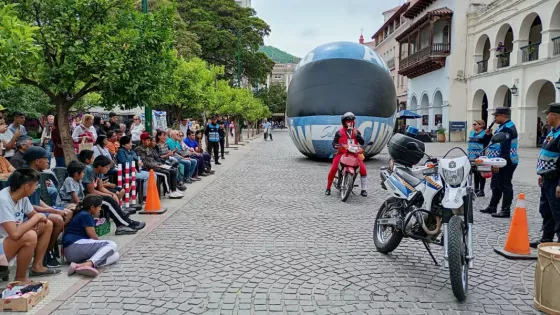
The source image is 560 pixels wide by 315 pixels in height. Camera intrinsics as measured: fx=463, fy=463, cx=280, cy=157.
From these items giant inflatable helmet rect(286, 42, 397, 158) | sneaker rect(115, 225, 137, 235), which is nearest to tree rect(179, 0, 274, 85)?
giant inflatable helmet rect(286, 42, 397, 158)

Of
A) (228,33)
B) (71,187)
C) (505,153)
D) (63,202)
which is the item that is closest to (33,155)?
(71,187)

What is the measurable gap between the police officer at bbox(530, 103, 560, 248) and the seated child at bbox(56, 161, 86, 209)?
596 centimetres

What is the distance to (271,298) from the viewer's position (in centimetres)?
447

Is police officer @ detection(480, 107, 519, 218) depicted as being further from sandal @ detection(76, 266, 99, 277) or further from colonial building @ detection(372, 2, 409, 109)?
A: colonial building @ detection(372, 2, 409, 109)

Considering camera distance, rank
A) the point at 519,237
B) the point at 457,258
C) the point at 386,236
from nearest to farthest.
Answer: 1. the point at 457,258
2. the point at 519,237
3. the point at 386,236

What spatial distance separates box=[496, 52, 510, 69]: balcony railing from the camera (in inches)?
1145

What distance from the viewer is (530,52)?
85.3 feet

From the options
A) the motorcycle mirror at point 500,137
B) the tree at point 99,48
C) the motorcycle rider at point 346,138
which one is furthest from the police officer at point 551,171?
the tree at point 99,48

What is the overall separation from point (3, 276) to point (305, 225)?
13.8 feet

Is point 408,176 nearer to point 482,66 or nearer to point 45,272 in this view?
point 45,272

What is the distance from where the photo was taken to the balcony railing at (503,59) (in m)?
29.1

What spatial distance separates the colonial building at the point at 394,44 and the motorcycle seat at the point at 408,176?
42.7 m

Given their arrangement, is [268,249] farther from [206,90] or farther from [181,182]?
[206,90]

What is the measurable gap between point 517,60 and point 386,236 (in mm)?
25321
